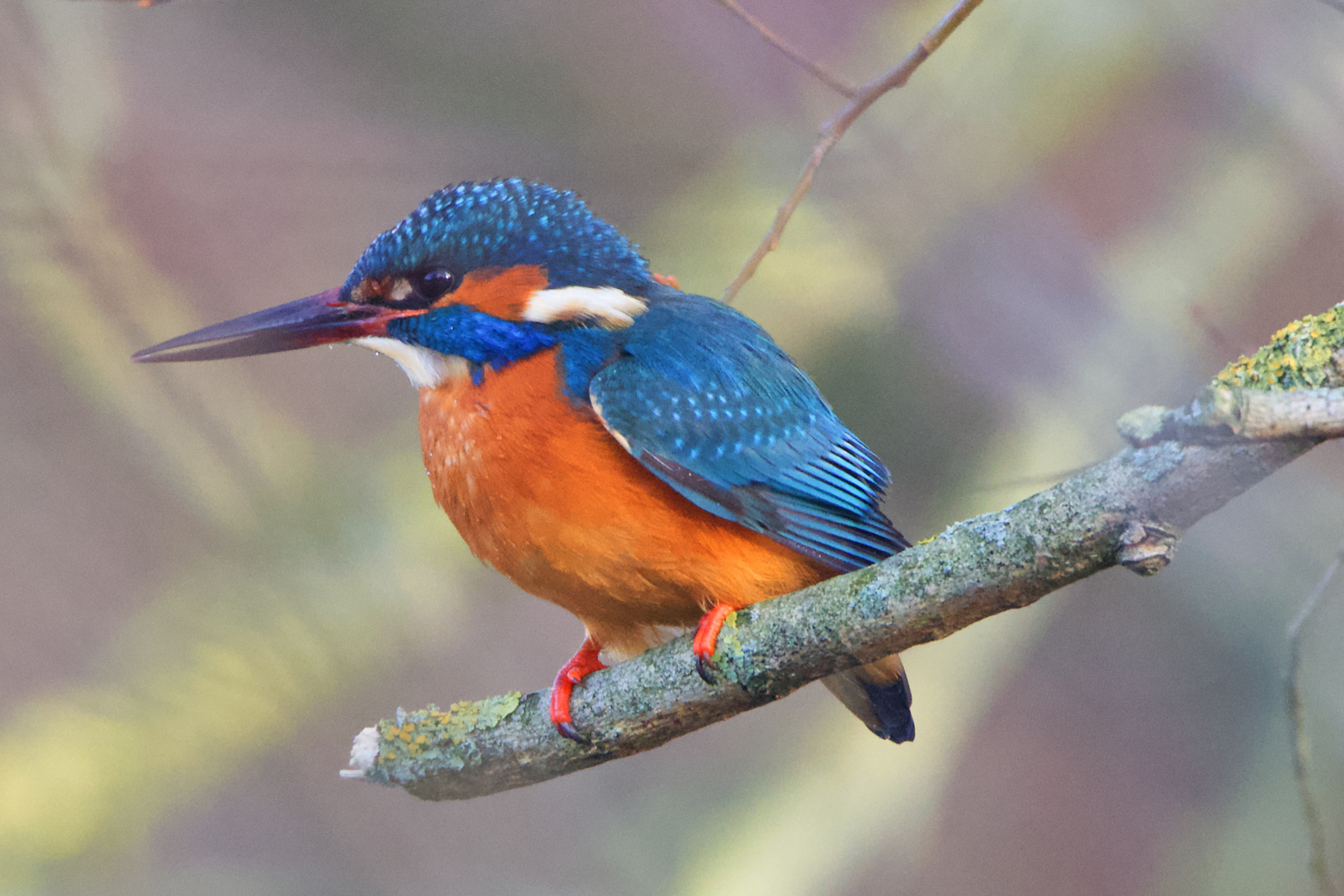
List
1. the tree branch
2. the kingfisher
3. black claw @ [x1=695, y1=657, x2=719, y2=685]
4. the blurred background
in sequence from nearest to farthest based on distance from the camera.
Result: the tree branch, black claw @ [x1=695, y1=657, x2=719, y2=685], the kingfisher, the blurred background

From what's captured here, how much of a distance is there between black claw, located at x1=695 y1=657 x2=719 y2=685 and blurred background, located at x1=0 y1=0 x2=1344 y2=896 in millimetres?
558

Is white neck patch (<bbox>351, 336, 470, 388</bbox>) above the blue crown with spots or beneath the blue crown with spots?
beneath

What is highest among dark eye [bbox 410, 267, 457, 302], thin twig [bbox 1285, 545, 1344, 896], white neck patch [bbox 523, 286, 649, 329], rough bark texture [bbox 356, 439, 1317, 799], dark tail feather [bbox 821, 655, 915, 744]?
dark eye [bbox 410, 267, 457, 302]

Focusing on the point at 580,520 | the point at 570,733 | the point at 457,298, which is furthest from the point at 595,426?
the point at 570,733

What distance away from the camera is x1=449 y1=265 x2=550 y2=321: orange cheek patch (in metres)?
1.28

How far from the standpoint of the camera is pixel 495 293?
1280 mm

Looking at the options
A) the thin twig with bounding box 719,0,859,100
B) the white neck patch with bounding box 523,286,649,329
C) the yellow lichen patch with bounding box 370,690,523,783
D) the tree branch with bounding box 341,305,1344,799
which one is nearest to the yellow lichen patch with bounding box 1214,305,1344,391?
the tree branch with bounding box 341,305,1344,799

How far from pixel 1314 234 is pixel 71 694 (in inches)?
81.3

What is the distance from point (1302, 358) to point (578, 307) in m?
0.80

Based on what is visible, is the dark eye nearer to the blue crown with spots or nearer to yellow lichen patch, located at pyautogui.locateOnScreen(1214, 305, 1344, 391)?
the blue crown with spots

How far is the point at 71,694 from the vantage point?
1.65 metres

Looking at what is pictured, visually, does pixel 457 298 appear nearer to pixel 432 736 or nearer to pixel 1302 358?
pixel 432 736

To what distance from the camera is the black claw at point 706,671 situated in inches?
41.9

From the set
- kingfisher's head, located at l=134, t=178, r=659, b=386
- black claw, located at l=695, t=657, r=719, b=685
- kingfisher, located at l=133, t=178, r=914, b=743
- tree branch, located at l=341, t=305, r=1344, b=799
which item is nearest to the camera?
tree branch, located at l=341, t=305, r=1344, b=799
